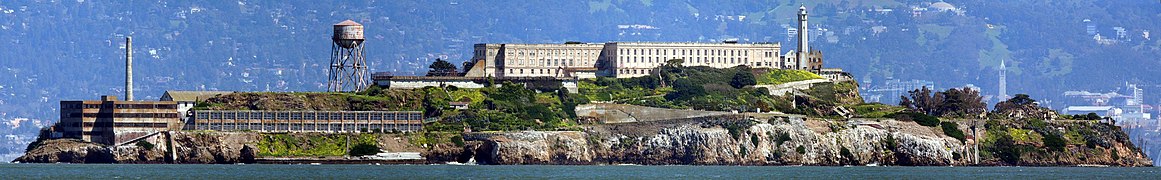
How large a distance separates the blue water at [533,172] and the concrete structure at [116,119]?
20.1 feet

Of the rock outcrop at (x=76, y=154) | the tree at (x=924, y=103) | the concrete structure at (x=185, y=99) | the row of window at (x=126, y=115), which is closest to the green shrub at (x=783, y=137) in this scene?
the tree at (x=924, y=103)

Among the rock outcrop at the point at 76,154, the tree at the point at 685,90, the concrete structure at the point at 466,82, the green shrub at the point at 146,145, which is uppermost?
the concrete structure at the point at 466,82

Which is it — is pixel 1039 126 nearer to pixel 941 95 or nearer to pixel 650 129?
pixel 941 95

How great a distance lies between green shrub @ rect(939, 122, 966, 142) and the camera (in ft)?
594

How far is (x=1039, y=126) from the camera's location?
610 feet

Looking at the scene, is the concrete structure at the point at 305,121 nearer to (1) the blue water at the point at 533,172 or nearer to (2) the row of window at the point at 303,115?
(2) the row of window at the point at 303,115

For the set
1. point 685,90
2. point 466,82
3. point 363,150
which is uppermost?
point 466,82

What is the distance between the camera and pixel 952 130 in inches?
7156

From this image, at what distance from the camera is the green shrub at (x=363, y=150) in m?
170

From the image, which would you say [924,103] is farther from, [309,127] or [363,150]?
[309,127]

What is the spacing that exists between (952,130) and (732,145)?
16.3m

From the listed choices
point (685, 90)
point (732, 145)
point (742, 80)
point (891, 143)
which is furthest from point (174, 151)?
point (742, 80)

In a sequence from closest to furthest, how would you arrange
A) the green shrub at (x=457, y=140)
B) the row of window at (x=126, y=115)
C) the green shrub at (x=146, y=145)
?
the green shrub at (x=146, y=145), the green shrub at (x=457, y=140), the row of window at (x=126, y=115)

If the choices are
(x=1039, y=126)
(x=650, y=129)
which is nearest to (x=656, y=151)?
(x=650, y=129)
